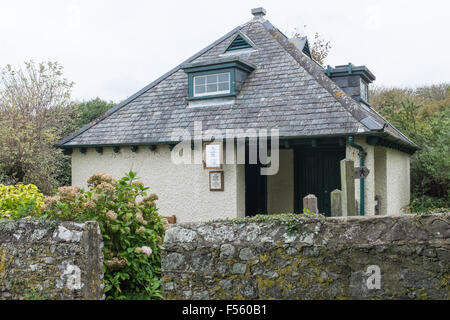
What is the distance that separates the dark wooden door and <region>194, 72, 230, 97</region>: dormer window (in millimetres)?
2809

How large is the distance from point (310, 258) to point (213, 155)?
313 inches

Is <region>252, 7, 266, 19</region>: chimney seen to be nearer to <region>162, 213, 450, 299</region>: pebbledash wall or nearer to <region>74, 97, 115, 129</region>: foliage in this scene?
<region>74, 97, 115, 129</region>: foliage

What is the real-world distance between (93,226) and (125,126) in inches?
350

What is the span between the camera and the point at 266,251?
4.53m

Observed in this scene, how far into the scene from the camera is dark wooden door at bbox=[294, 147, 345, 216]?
521 inches

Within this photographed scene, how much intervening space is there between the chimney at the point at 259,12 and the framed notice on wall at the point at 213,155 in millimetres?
5628

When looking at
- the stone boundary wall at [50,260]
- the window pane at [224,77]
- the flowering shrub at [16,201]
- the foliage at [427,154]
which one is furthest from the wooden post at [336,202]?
the foliage at [427,154]

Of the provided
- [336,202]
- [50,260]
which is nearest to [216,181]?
[336,202]

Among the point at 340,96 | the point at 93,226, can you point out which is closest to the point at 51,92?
the point at 340,96

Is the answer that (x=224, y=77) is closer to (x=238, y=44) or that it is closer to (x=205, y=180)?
(x=238, y=44)

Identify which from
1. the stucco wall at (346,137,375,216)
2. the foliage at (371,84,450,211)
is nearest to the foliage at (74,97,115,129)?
the foliage at (371,84,450,211)

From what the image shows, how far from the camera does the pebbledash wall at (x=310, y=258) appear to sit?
4.04 meters

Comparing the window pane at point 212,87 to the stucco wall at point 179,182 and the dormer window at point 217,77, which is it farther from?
the stucco wall at point 179,182
